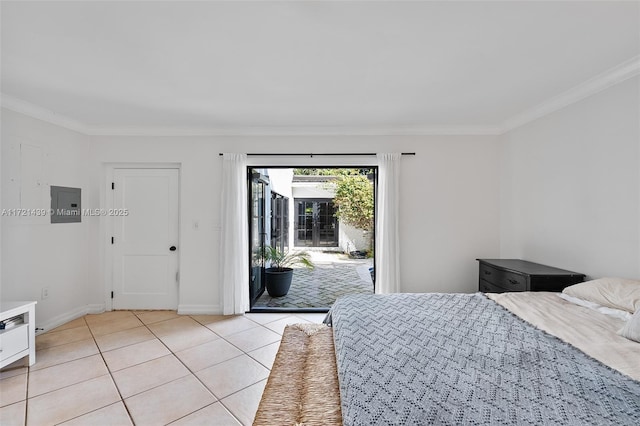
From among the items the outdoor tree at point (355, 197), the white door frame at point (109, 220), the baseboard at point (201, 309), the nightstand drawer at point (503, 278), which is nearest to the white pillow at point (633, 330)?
the nightstand drawer at point (503, 278)

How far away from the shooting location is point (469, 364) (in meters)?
1.28


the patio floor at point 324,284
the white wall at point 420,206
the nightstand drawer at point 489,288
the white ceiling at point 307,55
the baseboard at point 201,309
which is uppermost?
the white ceiling at point 307,55

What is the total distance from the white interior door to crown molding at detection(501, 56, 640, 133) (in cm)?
434

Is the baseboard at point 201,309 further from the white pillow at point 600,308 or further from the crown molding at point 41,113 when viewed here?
the white pillow at point 600,308

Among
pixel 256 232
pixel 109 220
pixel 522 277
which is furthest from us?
pixel 256 232

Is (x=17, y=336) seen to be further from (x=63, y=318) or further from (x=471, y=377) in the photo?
(x=471, y=377)

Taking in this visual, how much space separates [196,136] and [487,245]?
407cm

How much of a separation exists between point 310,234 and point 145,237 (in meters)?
5.70

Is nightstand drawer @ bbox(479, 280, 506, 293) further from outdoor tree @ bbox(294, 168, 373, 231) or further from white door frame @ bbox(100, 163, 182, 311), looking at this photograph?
outdoor tree @ bbox(294, 168, 373, 231)

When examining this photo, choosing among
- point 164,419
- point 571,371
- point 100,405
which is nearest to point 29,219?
point 100,405

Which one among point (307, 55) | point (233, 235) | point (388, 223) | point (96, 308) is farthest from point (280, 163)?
point (96, 308)

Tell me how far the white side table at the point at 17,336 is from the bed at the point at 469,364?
2255 millimetres

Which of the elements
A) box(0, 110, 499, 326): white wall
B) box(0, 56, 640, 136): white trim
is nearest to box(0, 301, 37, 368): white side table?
box(0, 110, 499, 326): white wall

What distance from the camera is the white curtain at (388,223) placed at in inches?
140
